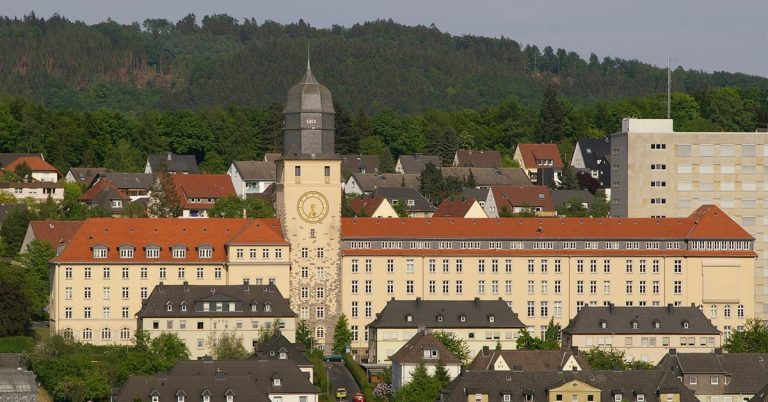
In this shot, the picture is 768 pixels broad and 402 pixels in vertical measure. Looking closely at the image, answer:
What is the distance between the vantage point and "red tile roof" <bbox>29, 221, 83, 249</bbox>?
137 m

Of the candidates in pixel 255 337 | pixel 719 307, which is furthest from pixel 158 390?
pixel 719 307

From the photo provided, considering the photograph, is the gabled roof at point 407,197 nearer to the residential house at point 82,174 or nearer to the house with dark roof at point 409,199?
the house with dark roof at point 409,199

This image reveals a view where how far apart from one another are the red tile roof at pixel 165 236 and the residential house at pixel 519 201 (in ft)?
137

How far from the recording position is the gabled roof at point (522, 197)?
6657 inches

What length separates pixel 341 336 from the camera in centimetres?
12425

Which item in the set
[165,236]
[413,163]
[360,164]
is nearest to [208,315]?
[165,236]

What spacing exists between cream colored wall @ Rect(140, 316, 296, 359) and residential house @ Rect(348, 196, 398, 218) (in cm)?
3407

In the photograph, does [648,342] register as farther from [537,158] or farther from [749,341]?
[537,158]

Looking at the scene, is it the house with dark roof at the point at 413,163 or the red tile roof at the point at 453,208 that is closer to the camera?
the red tile roof at the point at 453,208

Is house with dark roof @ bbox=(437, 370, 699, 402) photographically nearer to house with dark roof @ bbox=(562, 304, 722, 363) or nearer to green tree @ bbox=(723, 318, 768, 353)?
house with dark roof @ bbox=(562, 304, 722, 363)

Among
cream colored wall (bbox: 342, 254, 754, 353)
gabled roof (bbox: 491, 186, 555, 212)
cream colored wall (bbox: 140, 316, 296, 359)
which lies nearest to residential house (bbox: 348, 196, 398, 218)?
gabled roof (bbox: 491, 186, 555, 212)

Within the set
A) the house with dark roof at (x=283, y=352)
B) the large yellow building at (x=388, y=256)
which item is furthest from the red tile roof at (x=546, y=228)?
the house with dark roof at (x=283, y=352)

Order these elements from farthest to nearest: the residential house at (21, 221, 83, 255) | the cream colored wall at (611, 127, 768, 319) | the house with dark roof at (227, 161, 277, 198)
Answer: the house with dark roof at (227, 161, 277, 198) → the cream colored wall at (611, 127, 768, 319) → the residential house at (21, 221, 83, 255)

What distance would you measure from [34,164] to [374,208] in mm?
35557
